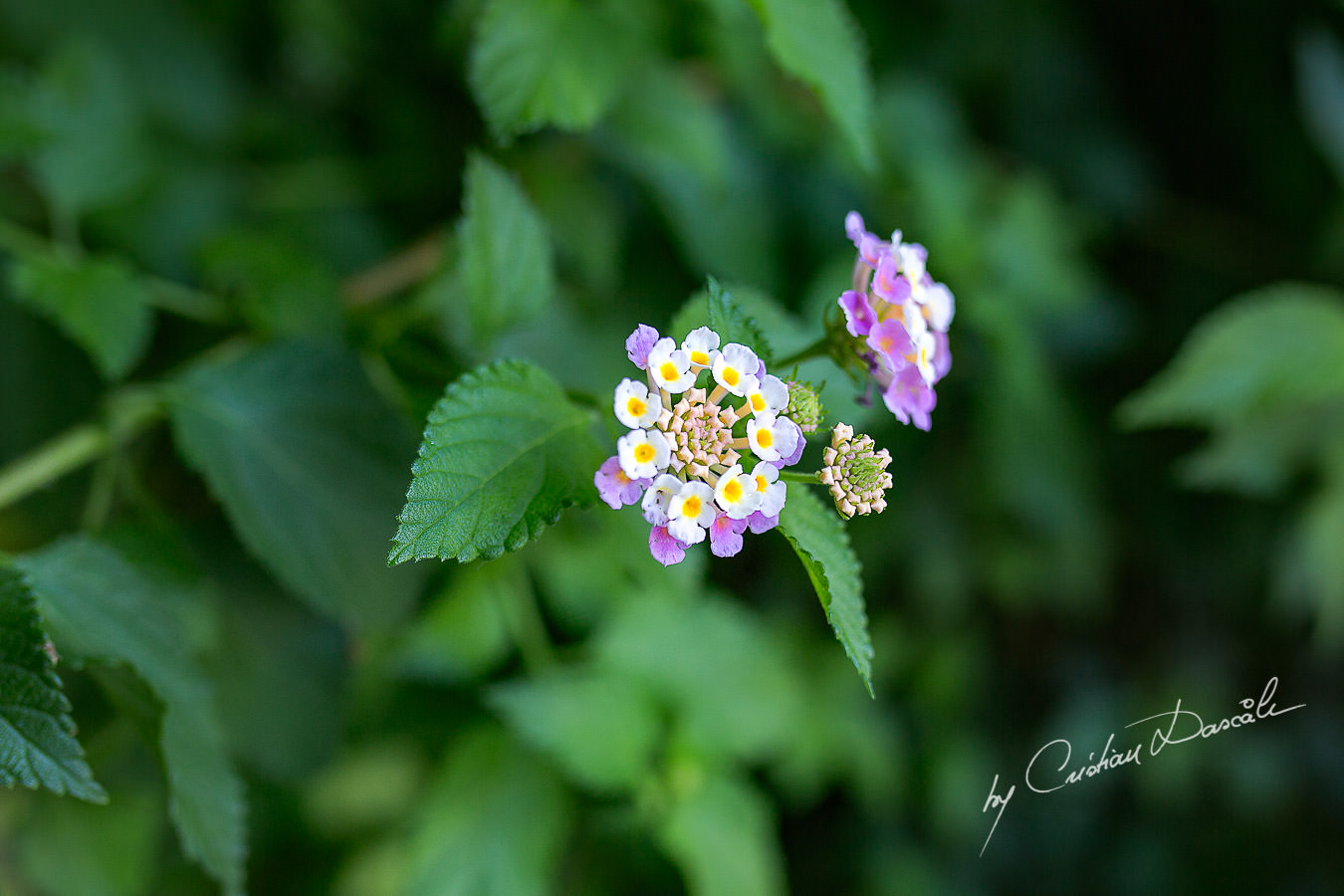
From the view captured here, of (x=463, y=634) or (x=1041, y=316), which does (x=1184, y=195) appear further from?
(x=463, y=634)

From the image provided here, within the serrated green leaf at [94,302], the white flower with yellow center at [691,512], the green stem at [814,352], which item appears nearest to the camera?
the white flower with yellow center at [691,512]

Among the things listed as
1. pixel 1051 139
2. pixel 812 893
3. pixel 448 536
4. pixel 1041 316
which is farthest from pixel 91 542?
pixel 1051 139

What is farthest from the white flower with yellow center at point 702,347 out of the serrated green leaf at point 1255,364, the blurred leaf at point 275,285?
the serrated green leaf at point 1255,364

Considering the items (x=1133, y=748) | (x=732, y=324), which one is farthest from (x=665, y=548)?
(x=1133, y=748)

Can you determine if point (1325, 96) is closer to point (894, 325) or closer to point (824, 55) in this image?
point (824, 55)

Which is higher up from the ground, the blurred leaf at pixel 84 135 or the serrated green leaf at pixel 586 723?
the blurred leaf at pixel 84 135

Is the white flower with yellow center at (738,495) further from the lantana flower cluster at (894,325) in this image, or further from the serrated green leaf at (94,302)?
the serrated green leaf at (94,302)

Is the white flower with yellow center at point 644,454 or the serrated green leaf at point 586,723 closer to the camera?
the white flower with yellow center at point 644,454
